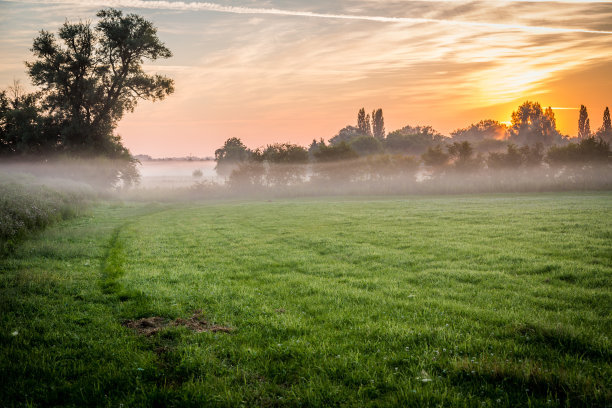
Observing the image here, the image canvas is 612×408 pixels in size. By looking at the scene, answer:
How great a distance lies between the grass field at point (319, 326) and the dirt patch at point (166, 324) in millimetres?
63

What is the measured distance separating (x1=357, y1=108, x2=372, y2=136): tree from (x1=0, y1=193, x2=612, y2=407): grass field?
12062cm

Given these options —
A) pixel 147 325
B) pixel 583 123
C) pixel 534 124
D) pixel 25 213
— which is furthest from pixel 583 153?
pixel 583 123

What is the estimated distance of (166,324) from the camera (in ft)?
24.8

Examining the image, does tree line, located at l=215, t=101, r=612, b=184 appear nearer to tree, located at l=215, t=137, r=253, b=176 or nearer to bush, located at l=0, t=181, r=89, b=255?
tree, located at l=215, t=137, r=253, b=176

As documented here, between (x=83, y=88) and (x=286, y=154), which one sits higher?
(x=83, y=88)

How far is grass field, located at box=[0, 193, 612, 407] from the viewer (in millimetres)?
4945

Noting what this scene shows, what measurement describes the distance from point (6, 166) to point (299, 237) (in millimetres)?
55607

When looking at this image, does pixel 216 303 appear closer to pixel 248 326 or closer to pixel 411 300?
pixel 248 326

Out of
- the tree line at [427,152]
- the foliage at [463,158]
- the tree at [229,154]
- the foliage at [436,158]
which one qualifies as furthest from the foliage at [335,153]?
the tree at [229,154]

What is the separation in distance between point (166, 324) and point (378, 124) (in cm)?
12943

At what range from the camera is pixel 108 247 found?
1661 cm

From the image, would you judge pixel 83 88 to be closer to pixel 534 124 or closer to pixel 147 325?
pixel 147 325

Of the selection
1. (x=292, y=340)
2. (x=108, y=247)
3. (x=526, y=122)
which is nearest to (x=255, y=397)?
(x=292, y=340)

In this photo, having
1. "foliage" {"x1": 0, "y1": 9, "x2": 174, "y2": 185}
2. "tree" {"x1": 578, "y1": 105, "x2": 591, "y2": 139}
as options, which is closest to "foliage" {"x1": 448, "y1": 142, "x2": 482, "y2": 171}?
"foliage" {"x1": 0, "y1": 9, "x2": 174, "y2": 185}
